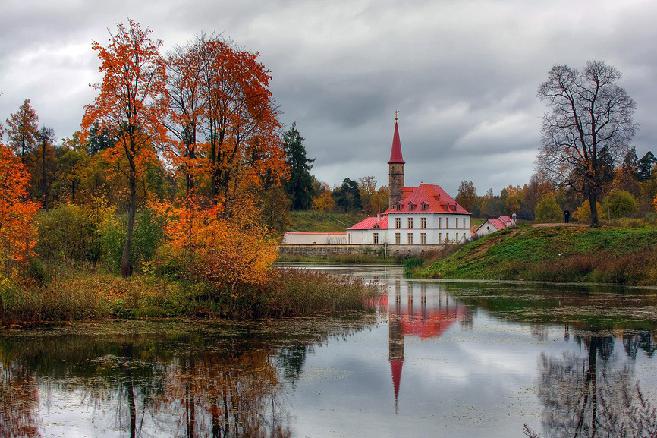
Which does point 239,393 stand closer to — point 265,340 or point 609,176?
point 265,340

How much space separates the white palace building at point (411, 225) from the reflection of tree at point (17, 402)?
8760cm

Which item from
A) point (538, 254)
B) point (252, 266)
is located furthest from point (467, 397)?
point (538, 254)

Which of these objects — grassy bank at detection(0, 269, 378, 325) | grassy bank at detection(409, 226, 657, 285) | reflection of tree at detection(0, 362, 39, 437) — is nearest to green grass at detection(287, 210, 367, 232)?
grassy bank at detection(409, 226, 657, 285)

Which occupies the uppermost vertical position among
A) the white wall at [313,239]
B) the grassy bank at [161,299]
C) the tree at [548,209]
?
the tree at [548,209]

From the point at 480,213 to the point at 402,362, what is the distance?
16006cm

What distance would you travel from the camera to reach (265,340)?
2233 centimetres

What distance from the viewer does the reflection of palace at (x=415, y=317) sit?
20.7 meters

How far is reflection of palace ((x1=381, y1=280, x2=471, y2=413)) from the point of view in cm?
2073

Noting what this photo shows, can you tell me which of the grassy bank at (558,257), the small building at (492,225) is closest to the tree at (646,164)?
the small building at (492,225)

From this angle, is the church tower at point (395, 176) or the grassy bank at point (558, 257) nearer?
the grassy bank at point (558, 257)

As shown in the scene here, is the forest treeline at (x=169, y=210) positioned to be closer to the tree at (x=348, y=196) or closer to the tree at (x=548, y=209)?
the tree at (x=548, y=209)

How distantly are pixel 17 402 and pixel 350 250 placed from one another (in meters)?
87.8

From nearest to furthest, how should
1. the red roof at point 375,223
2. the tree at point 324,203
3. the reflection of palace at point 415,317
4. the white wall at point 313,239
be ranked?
the reflection of palace at point 415,317
the white wall at point 313,239
the red roof at point 375,223
the tree at point 324,203

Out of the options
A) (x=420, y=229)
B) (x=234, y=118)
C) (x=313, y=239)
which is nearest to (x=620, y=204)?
(x=420, y=229)
